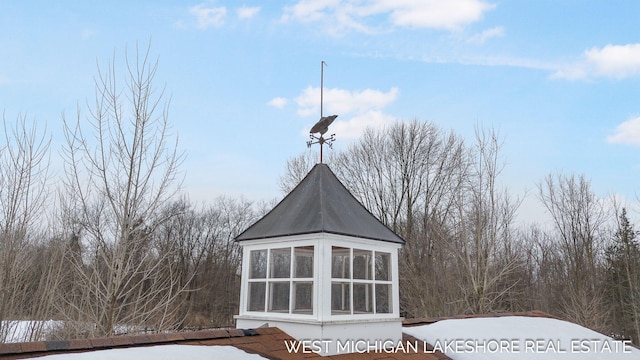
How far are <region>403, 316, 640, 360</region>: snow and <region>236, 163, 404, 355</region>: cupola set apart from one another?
1.03m

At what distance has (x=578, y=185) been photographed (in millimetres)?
17000

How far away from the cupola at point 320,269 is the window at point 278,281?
0.01 m

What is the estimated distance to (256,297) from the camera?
18.3 ft

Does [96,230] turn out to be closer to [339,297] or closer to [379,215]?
[339,297]

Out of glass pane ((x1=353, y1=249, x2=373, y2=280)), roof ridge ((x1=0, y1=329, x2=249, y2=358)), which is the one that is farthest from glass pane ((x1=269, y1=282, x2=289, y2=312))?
roof ridge ((x1=0, y1=329, x2=249, y2=358))

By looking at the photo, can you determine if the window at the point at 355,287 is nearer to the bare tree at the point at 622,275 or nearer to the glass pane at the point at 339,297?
the glass pane at the point at 339,297

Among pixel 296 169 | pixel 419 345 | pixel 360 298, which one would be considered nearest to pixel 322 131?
pixel 360 298

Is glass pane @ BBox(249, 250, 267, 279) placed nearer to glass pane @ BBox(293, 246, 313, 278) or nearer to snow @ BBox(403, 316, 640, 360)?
glass pane @ BBox(293, 246, 313, 278)

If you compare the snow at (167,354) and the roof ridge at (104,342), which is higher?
the roof ridge at (104,342)

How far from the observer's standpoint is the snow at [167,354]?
3.29m

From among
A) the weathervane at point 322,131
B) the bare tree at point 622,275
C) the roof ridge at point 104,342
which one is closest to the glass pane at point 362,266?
the weathervane at point 322,131

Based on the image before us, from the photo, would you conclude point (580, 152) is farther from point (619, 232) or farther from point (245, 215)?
point (245, 215)

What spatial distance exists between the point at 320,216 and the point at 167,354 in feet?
7.34

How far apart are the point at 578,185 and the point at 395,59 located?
12131mm
